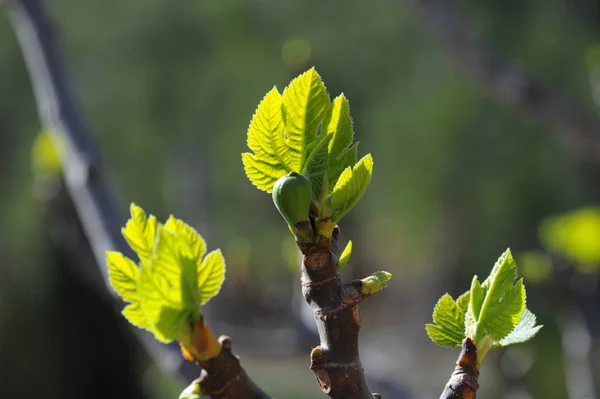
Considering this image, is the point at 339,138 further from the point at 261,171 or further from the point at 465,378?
the point at 465,378

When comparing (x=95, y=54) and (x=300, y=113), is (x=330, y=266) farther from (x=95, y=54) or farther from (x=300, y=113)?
(x=95, y=54)

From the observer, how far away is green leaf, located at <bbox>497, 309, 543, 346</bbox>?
452 millimetres

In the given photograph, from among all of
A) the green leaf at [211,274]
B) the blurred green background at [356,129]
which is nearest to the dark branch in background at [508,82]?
the green leaf at [211,274]

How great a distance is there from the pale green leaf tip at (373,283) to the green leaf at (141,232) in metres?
0.12

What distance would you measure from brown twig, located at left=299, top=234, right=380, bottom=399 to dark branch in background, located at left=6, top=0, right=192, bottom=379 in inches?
25.4

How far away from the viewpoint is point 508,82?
172 cm

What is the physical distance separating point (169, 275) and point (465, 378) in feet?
0.61

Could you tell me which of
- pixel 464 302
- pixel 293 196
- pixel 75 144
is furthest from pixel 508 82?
pixel 293 196

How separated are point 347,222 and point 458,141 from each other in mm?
2473

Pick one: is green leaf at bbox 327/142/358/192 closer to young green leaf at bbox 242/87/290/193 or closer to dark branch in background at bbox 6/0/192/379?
young green leaf at bbox 242/87/290/193

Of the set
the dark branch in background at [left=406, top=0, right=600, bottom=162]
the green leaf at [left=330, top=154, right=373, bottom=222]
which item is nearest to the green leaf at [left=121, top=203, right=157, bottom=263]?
the green leaf at [left=330, top=154, right=373, bottom=222]

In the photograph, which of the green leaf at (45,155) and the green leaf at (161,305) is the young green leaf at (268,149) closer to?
the green leaf at (161,305)

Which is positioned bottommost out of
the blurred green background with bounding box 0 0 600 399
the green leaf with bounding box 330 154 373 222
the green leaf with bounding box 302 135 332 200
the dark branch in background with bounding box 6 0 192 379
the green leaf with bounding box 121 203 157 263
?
the green leaf with bounding box 121 203 157 263

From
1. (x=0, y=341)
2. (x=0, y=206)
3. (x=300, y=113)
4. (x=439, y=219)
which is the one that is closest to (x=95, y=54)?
(x=0, y=206)
